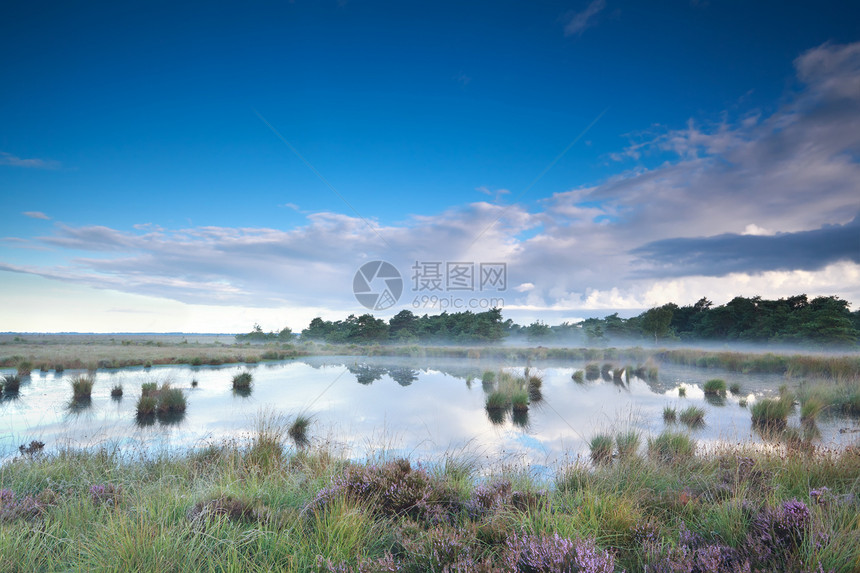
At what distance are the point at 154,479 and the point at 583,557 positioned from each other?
18.9ft

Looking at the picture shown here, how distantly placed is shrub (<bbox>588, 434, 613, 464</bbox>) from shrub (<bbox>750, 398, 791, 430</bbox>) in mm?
4670

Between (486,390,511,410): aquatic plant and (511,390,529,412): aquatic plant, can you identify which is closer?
(511,390,529,412): aquatic plant

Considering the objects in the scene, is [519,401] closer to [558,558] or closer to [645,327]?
[558,558]

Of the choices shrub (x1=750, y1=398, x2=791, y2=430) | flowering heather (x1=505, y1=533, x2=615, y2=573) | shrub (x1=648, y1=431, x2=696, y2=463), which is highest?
flowering heather (x1=505, y1=533, x2=615, y2=573)

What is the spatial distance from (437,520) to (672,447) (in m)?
5.38

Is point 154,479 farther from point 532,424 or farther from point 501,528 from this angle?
point 532,424

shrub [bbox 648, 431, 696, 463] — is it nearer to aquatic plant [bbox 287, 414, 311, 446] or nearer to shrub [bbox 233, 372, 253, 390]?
aquatic plant [bbox 287, 414, 311, 446]

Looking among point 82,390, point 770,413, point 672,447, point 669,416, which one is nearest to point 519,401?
point 669,416

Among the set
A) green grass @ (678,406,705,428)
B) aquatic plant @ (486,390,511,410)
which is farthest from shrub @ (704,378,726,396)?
aquatic plant @ (486,390,511,410)

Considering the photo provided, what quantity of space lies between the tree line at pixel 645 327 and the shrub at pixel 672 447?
44943 mm

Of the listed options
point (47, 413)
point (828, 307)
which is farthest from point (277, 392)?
point (828, 307)

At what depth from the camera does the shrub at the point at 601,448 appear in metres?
7.03

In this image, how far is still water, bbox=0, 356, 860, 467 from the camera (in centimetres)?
803

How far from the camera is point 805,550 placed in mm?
2756
